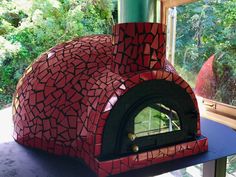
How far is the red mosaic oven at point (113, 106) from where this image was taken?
3.69 ft

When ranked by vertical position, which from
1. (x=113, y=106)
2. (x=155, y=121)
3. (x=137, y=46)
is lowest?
(x=155, y=121)

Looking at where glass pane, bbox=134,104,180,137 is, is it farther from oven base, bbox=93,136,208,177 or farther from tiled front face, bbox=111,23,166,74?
tiled front face, bbox=111,23,166,74

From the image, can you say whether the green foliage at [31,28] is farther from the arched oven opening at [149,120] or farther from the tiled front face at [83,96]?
the arched oven opening at [149,120]

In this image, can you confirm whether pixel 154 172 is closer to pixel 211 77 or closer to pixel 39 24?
pixel 211 77

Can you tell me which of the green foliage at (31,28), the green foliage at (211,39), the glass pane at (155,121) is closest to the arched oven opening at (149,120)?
the glass pane at (155,121)

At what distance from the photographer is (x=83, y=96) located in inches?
49.1

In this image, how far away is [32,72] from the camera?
142 cm

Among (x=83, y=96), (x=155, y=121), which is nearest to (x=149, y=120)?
(x=155, y=121)

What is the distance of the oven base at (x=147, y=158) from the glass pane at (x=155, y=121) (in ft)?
0.29

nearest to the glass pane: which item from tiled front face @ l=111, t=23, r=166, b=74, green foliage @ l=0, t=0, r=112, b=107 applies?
tiled front face @ l=111, t=23, r=166, b=74

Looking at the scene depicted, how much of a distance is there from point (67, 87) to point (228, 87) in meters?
1.53

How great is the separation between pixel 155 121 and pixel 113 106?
27cm

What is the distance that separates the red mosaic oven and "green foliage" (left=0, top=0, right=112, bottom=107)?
3.36 m

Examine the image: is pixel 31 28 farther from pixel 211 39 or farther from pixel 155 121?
pixel 155 121
